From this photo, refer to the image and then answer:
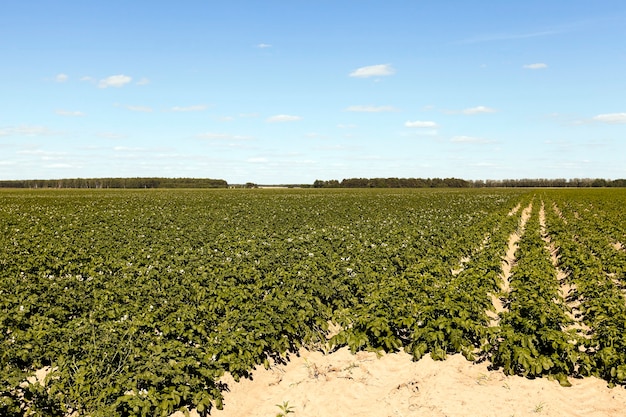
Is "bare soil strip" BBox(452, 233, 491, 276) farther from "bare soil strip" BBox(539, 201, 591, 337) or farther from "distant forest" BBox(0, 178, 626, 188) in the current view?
"distant forest" BBox(0, 178, 626, 188)

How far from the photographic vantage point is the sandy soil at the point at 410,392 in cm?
639

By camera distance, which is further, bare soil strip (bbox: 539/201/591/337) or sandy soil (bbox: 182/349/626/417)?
bare soil strip (bbox: 539/201/591/337)

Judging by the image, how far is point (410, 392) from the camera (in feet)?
22.8

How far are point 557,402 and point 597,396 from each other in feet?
2.35

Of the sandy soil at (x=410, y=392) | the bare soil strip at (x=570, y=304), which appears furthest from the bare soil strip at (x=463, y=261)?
the sandy soil at (x=410, y=392)

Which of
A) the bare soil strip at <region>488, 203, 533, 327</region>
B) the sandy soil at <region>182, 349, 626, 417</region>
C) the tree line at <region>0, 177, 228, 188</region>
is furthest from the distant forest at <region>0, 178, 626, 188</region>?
the sandy soil at <region>182, 349, 626, 417</region>

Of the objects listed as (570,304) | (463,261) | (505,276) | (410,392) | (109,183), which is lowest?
(410,392)

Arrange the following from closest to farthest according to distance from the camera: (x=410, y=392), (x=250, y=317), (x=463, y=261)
Answer: (x=410, y=392) → (x=250, y=317) → (x=463, y=261)

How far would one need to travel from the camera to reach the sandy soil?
6395 millimetres

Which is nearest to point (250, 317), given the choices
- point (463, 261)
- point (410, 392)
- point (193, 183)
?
point (410, 392)

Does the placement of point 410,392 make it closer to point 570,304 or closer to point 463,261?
point 570,304

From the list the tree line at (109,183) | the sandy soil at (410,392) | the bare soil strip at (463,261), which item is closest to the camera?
the sandy soil at (410,392)

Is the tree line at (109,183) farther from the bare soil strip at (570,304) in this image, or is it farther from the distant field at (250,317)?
the bare soil strip at (570,304)

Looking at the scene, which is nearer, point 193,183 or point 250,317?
point 250,317
